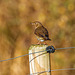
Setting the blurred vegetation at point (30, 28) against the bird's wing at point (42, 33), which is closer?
the bird's wing at point (42, 33)

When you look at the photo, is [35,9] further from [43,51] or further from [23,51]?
[43,51]

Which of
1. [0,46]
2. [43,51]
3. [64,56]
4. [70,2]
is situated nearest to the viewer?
[43,51]

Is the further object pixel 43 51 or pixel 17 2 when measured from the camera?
pixel 17 2

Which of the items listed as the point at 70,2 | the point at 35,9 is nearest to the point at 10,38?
the point at 35,9

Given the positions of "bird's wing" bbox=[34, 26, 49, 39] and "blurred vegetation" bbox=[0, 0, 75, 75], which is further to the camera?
"blurred vegetation" bbox=[0, 0, 75, 75]

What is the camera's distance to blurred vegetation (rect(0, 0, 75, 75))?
6.05 metres

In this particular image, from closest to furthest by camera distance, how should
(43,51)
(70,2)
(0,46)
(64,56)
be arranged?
(43,51)
(0,46)
(64,56)
(70,2)

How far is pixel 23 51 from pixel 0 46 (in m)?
0.68

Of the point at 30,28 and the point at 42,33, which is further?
the point at 30,28

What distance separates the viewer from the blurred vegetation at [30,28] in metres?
6.05

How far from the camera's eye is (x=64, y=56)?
6.54 metres

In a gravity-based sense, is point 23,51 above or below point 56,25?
below

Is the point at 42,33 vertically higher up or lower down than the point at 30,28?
lower down

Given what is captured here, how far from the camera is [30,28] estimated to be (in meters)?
6.47
